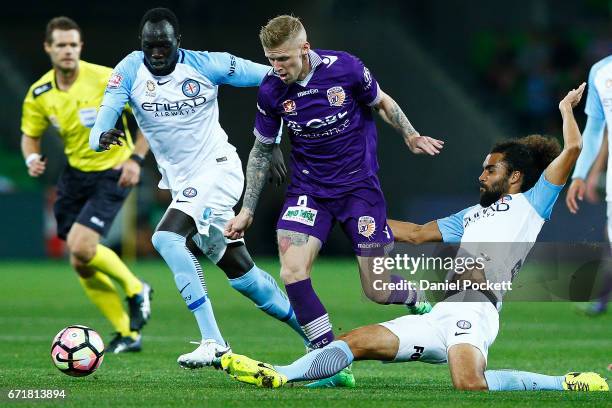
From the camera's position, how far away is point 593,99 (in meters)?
8.41

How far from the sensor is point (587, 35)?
24.0 m

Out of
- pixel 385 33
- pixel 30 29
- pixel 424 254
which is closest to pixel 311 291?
pixel 424 254

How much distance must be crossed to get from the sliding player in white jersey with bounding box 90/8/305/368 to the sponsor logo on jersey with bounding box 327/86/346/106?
0.92 metres

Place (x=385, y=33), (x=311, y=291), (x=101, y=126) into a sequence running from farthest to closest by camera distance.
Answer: (x=385, y=33) < (x=101, y=126) < (x=311, y=291)

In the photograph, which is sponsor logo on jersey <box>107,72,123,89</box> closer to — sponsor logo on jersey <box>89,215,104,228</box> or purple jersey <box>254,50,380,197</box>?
purple jersey <box>254,50,380,197</box>

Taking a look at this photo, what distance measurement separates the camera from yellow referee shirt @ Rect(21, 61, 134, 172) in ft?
33.3

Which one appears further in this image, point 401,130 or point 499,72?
point 499,72

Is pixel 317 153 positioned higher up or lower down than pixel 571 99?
lower down

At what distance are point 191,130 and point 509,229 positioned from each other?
2.33 meters

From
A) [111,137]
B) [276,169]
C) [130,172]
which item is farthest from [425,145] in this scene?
[130,172]

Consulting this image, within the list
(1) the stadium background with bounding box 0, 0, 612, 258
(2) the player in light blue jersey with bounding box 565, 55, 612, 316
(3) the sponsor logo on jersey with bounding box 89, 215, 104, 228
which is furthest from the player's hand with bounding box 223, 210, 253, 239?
(1) the stadium background with bounding box 0, 0, 612, 258

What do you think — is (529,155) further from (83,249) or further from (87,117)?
(87,117)

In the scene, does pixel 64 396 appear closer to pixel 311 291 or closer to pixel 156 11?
pixel 311 291

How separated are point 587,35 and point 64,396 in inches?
753
